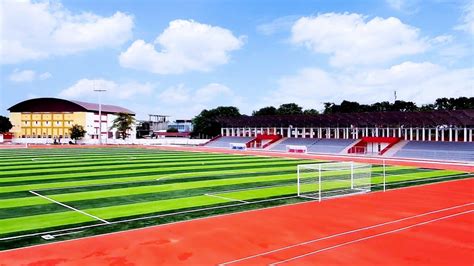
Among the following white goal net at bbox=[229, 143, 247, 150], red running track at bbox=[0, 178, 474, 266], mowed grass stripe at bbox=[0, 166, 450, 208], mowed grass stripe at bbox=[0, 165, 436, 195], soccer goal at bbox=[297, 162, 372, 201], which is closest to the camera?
red running track at bbox=[0, 178, 474, 266]

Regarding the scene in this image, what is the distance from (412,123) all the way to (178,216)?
45.4 m

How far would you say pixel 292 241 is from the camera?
12.4 meters

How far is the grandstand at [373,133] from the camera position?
50000 millimetres

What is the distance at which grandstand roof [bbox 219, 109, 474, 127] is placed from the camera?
50.1 metres

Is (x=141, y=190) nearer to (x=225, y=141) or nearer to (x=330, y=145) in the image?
(x=330, y=145)

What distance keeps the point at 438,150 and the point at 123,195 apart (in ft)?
133

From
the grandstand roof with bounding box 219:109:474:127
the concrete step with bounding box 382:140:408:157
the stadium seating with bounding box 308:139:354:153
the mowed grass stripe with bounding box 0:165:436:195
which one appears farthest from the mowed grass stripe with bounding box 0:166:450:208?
the stadium seating with bounding box 308:139:354:153

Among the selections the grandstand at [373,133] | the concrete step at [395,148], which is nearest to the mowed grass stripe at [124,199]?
the concrete step at [395,148]

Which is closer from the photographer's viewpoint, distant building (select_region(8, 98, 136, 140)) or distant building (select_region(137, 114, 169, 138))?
distant building (select_region(8, 98, 136, 140))

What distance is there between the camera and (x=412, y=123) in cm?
5409

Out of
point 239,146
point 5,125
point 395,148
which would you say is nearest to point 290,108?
point 239,146

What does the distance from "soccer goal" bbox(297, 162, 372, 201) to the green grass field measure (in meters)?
0.57

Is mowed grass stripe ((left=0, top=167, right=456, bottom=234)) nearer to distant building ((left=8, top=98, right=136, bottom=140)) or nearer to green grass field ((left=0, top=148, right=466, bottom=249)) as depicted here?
green grass field ((left=0, top=148, right=466, bottom=249))

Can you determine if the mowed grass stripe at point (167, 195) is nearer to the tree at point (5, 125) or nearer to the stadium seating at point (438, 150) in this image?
the stadium seating at point (438, 150)
